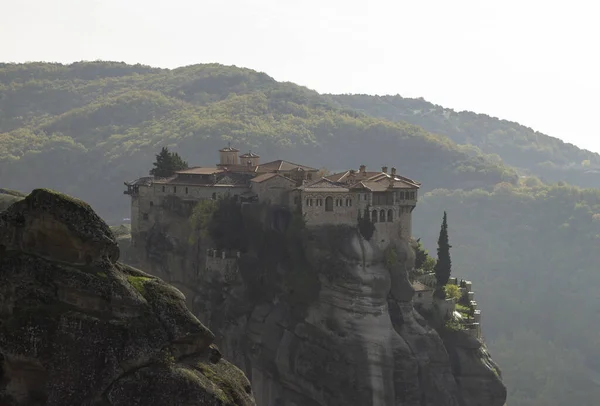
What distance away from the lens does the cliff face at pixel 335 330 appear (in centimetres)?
7019

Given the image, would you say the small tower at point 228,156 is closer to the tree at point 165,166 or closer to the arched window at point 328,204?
the tree at point 165,166

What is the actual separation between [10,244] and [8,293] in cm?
167

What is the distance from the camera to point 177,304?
2881 centimetres

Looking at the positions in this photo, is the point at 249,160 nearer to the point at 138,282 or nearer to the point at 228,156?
the point at 228,156

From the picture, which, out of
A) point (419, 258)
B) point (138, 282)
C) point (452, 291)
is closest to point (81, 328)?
point (138, 282)

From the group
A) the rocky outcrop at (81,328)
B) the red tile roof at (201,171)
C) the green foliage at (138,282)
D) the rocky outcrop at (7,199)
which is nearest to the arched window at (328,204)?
the red tile roof at (201,171)

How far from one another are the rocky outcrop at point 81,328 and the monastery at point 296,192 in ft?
144

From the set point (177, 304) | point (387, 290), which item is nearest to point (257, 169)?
point (387, 290)

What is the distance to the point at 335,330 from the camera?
233ft

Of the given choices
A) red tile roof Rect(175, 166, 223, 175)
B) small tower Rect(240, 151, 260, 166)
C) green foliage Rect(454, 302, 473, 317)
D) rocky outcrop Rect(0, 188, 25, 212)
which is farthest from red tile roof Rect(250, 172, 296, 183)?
rocky outcrop Rect(0, 188, 25, 212)

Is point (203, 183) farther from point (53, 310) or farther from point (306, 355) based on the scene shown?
point (53, 310)

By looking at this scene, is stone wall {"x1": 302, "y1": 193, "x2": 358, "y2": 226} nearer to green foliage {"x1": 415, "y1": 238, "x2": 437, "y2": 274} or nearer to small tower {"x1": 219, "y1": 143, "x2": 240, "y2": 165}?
green foliage {"x1": 415, "y1": 238, "x2": 437, "y2": 274}

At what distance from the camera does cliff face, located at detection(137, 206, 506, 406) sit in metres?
70.2

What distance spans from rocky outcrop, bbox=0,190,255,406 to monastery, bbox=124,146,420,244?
4396 centimetres
